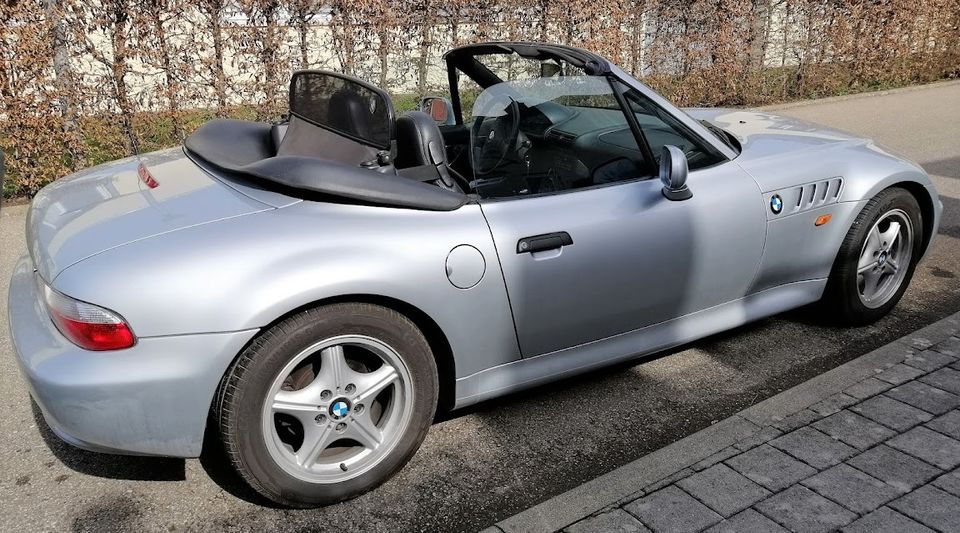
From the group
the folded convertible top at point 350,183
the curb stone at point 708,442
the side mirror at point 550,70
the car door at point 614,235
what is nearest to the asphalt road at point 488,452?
the curb stone at point 708,442

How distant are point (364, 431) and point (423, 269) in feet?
1.94

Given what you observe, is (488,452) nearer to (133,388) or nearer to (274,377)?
(274,377)

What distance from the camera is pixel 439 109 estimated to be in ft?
13.1

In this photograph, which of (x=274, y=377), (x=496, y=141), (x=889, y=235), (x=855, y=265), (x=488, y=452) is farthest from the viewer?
(x=889, y=235)

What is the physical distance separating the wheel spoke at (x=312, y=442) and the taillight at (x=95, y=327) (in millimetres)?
623

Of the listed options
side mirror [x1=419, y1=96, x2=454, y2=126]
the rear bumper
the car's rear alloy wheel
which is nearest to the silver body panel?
the rear bumper

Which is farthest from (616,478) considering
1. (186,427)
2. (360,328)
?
(186,427)

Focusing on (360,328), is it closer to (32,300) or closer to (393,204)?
(393,204)

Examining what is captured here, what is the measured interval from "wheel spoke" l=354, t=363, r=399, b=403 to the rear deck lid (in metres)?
0.66

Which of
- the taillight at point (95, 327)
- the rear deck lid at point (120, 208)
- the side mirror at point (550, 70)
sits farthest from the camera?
the side mirror at point (550, 70)

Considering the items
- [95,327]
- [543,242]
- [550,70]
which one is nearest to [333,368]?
[95,327]

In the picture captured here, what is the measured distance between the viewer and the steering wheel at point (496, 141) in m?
2.95

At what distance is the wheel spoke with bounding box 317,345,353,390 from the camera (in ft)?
8.07

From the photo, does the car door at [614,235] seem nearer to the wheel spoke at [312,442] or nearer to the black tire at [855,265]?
the black tire at [855,265]
